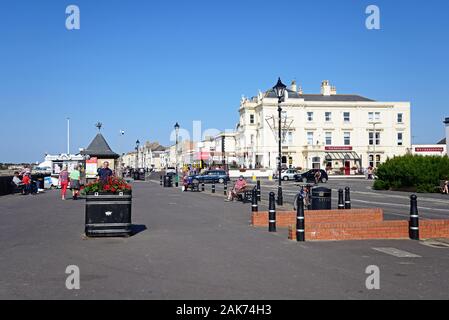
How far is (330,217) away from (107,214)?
241 inches

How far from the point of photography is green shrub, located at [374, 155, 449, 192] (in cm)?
3806

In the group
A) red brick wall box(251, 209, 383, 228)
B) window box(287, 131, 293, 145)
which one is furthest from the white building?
red brick wall box(251, 209, 383, 228)

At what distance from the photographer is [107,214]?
42.4ft

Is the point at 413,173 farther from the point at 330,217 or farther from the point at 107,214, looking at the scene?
the point at 107,214

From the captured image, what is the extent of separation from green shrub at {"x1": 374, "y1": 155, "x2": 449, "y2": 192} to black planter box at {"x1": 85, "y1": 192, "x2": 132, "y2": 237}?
98.9ft

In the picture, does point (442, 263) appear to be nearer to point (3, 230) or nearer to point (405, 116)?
point (3, 230)

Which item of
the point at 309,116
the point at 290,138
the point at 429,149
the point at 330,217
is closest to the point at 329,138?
the point at 309,116

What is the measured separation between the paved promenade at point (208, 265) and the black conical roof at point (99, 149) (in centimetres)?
3771

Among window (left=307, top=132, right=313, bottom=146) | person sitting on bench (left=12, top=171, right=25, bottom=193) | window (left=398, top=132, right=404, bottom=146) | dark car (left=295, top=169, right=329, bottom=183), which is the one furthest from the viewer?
window (left=398, top=132, right=404, bottom=146)

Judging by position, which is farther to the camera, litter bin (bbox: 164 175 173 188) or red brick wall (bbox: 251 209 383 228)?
litter bin (bbox: 164 175 173 188)

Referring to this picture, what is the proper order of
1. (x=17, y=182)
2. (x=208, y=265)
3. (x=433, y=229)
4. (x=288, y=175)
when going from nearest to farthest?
(x=208, y=265) → (x=433, y=229) → (x=17, y=182) → (x=288, y=175)

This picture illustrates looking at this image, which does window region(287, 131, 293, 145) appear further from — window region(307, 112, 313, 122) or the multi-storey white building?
window region(307, 112, 313, 122)

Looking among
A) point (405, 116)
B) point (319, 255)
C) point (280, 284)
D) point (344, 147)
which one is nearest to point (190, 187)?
point (319, 255)

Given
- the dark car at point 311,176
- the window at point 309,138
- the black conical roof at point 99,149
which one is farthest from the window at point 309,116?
the black conical roof at point 99,149
